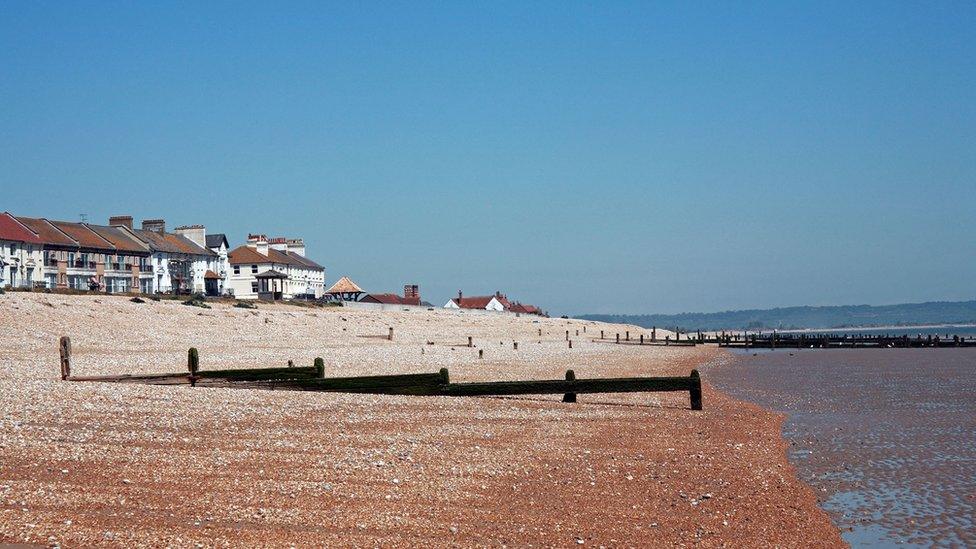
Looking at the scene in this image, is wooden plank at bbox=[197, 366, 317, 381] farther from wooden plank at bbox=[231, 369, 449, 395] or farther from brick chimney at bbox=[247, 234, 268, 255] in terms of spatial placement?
brick chimney at bbox=[247, 234, 268, 255]

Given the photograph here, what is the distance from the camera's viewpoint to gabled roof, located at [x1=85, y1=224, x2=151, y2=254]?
8638 centimetres

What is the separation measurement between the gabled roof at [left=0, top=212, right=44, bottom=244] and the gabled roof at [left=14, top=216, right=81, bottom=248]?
823mm

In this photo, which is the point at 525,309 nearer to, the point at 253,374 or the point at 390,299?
the point at 390,299

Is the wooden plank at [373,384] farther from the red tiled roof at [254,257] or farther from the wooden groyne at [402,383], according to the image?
the red tiled roof at [254,257]

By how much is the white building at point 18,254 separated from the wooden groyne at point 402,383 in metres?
56.6

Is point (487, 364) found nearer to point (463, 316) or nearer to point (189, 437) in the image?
point (189, 437)

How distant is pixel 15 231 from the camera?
7462 centimetres

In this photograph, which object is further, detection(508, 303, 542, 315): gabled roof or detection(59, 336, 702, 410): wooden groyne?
detection(508, 303, 542, 315): gabled roof

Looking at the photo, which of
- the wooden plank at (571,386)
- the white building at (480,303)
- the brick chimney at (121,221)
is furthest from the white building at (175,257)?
the wooden plank at (571,386)

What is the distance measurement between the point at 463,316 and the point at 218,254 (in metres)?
29.9

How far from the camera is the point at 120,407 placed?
16.3 m

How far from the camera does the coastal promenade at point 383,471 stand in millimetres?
9570

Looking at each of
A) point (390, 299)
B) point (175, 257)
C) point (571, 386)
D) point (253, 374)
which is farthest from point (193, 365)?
point (390, 299)

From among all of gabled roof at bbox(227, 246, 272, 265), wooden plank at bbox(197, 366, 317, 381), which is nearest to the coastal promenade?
wooden plank at bbox(197, 366, 317, 381)
